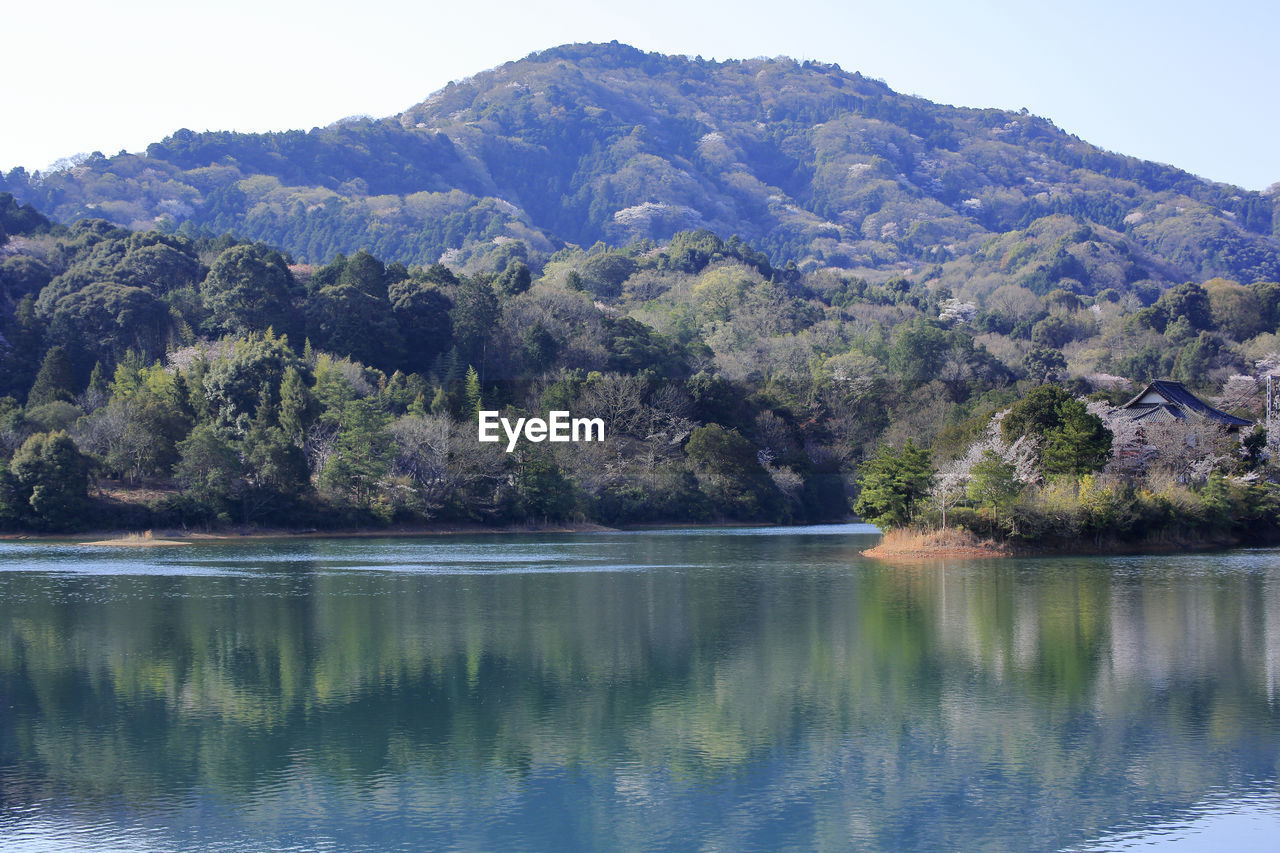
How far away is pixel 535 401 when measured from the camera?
2896 inches

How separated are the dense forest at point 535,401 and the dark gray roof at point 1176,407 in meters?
1.85

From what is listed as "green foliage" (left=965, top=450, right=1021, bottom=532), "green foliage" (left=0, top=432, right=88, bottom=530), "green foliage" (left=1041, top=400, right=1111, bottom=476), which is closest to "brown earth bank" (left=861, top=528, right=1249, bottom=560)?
"green foliage" (left=965, top=450, right=1021, bottom=532)

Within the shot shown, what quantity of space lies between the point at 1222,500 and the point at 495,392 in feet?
134

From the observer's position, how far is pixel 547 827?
13.2 m

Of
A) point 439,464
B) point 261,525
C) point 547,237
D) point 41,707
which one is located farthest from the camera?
point 547,237

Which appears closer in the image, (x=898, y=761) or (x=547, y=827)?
(x=547, y=827)

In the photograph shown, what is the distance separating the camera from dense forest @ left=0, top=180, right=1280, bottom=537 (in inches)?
1861

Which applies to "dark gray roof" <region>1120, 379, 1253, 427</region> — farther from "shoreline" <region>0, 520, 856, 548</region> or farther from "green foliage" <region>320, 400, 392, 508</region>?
"green foliage" <region>320, 400, 392, 508</region>

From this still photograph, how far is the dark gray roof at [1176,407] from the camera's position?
52406 mm

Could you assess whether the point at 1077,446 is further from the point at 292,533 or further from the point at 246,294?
the point at 246,294

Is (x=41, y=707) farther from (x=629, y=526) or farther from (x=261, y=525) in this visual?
(x=629, y=526)

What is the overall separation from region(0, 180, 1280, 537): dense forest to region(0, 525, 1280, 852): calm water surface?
50.9 feet

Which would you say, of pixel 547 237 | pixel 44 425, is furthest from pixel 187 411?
pixel 547 237

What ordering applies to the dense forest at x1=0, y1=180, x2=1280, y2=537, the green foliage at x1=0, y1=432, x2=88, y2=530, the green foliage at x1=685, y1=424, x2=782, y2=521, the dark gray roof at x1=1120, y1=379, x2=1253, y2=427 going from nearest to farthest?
the dense forest at x1=0, y1=180, x2=1280, y2=537 < the green foliage at x1=0, y1=432, x2=88, y2=530 < the dark gray roof at x1=1120, y1=379, x2=1253, y2=427 < the green foliage at x1=685, y1=424, x2=782, y2=521
